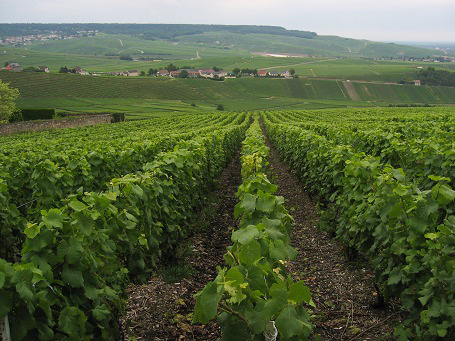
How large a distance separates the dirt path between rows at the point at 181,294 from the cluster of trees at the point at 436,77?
447 feet

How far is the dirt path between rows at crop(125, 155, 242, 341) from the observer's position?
521 cm

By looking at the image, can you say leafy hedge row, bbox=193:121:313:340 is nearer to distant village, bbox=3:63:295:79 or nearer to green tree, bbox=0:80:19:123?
green tree, bbox=0:80:19:123

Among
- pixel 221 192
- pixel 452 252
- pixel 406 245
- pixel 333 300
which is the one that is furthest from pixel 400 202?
pixel 221 192

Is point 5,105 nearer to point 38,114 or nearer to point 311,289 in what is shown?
point 38,114

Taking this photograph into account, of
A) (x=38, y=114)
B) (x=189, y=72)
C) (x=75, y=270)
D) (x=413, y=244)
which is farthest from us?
(x=189, y=72)

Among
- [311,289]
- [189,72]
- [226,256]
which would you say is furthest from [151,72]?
[226,256]

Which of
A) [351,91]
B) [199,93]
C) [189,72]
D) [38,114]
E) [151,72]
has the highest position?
[189,72]

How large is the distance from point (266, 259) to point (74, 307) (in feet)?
5.52

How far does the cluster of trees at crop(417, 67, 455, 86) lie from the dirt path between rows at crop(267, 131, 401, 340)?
13550 centimetres

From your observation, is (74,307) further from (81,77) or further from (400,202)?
(81,77)

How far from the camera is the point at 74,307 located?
10.8ft

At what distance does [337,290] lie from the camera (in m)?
6.32

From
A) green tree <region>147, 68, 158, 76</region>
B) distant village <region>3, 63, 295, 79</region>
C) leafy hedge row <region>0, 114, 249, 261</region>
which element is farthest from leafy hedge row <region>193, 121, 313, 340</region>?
green tree <region>147, 68, 158, 76</region>

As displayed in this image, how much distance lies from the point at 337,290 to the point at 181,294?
2365 mm
